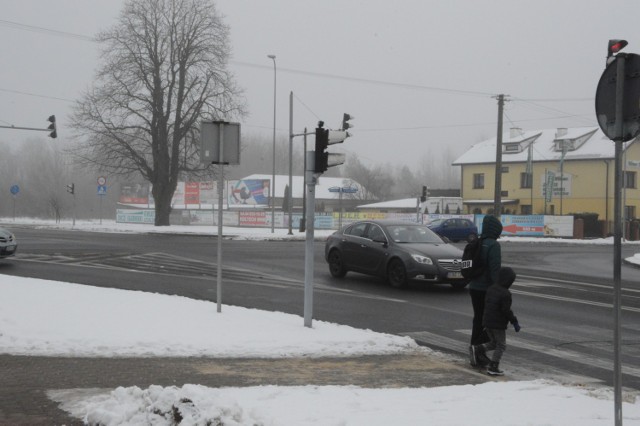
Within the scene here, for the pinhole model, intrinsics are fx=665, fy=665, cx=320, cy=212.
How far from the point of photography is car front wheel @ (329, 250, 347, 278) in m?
16.9

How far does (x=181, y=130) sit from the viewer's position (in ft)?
160

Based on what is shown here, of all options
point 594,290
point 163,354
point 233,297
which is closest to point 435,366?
point 163,354

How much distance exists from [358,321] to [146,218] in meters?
51.3

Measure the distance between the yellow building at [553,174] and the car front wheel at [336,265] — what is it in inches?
1550

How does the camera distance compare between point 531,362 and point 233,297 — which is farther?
point 233,297

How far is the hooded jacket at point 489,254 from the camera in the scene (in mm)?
7645

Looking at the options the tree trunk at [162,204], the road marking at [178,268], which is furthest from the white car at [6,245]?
the tree trunk at [162,204]

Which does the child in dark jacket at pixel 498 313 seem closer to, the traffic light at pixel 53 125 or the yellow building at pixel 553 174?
the traffic light at pixel 53 125

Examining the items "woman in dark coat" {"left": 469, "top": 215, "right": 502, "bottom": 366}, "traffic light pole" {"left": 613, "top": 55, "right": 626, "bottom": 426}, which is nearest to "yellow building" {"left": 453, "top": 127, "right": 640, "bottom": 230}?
"woman in dark coat" {"left": 469, "top": 215, "right": 502, "bottom": 366}

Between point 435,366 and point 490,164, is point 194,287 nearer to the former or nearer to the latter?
point 435,366

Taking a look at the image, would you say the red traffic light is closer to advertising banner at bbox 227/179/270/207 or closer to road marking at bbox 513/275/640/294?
road marking at bbox 513/275/640/294

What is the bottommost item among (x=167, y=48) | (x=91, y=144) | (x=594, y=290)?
(x=594, y=290)

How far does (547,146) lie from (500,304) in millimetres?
61617

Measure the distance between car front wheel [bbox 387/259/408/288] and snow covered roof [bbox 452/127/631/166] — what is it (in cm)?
4859
